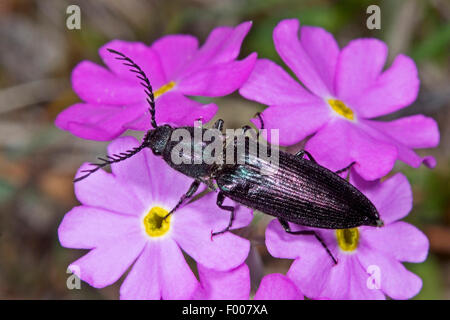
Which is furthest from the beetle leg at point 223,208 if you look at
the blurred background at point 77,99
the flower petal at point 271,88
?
the blurred background at point 77,99

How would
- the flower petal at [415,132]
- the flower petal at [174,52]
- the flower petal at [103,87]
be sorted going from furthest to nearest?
the flower petal at [174,52]
the flower petal at [103,87]
the flower petal at [415,132]

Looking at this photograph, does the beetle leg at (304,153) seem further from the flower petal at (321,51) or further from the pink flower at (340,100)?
the flower petal at (321,51)

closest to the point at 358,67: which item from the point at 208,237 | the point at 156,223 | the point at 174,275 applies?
the point at 208,237

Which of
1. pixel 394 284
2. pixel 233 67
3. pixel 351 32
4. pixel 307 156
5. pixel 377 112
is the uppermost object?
pixel 351 32

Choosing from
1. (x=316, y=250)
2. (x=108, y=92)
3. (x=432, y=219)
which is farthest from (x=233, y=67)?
(x=432, y=219)

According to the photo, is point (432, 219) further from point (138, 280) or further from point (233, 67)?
point (138, 280)

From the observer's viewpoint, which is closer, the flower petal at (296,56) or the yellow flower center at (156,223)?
the yellow flower center at (156,223)

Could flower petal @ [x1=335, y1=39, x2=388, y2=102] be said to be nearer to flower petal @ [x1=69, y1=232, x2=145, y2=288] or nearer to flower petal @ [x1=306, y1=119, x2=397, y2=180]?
flower petal @ [x1=306, y1=119, x2=397, y2=180]
